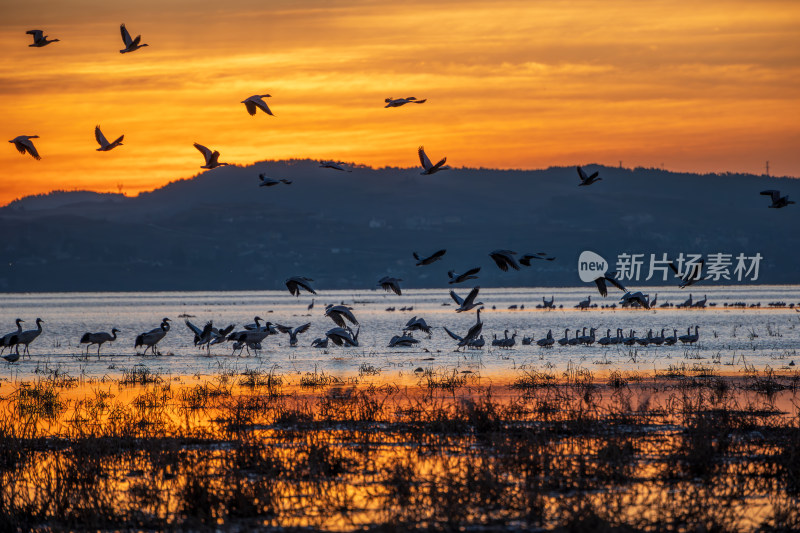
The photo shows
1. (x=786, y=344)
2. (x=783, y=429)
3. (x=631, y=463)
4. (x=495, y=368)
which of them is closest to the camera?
(x=631, y=463)

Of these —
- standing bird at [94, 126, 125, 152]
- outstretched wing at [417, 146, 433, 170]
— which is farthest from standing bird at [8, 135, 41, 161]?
outstretched wing at [417, 146, 433, 170]

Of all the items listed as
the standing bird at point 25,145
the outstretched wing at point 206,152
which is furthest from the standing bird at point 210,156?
the standing bird at point 25,145

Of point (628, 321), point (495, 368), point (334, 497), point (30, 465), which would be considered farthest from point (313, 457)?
point (628, 321)

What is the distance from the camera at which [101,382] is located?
2369 centimetres

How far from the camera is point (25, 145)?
17.9 m

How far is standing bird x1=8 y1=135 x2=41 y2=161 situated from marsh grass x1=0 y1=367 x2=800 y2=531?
4.25m

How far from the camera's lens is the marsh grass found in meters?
9.86

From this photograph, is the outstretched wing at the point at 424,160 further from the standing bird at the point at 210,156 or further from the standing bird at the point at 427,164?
the standing bird at the point at 210,156

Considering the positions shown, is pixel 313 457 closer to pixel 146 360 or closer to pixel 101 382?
pixel 101 382

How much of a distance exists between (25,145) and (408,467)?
394 inches

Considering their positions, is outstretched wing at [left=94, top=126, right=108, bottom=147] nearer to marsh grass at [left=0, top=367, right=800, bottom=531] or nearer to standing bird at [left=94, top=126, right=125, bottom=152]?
standing bird at [left=94, top=126, right=125, bottom=152]

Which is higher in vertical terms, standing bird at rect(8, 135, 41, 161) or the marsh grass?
standing bird at rect(8, 135, 41, 161)

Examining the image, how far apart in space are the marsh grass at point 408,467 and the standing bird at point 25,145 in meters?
4.25

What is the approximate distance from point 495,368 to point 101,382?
9.24 m
